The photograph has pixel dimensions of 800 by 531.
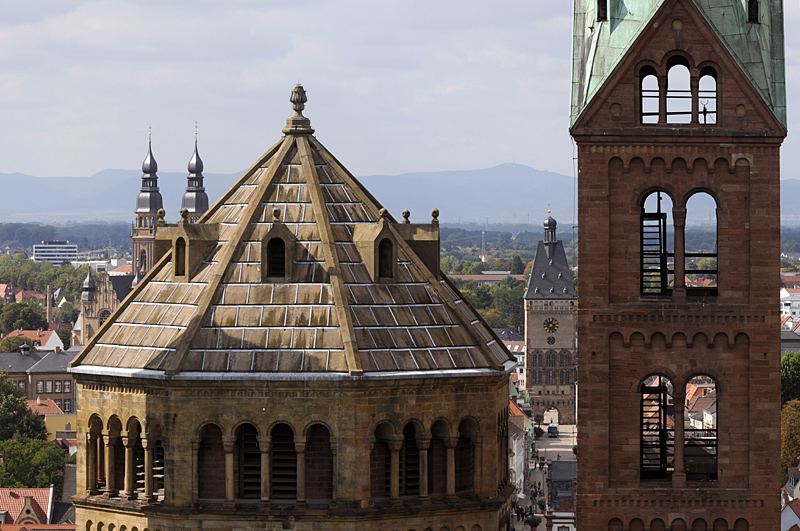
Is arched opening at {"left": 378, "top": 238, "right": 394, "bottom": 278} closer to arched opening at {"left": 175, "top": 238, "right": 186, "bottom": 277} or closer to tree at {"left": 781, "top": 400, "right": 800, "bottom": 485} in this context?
arched opening at {"left": 175, "top": 238, "right": 186, "bottom": 277}

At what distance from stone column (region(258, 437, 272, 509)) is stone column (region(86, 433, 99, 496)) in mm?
6919

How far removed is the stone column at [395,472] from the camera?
178 ft

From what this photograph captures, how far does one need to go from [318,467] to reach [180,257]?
959 centimetres

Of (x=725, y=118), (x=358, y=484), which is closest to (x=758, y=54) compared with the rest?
(x=725, y=118)

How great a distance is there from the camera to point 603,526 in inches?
1988

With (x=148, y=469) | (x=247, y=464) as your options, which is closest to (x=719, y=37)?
(x=247, y=464)

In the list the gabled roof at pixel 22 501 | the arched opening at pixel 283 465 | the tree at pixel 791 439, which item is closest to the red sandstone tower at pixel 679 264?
the arched opening at pixel 283 465

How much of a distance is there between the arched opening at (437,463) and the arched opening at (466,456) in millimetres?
684

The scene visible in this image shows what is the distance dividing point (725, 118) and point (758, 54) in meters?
2.20

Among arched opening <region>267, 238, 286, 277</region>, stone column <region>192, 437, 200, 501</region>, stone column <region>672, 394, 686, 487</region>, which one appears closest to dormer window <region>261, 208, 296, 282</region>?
arched opening <region>267, 238, 286, 277</region>

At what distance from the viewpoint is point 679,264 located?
165 ft

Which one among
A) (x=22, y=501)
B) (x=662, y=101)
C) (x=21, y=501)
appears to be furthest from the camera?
(x=21, y=501)

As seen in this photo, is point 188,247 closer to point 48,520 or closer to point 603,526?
point 603,526

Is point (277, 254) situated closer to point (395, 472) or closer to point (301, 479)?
point (301, 479)
